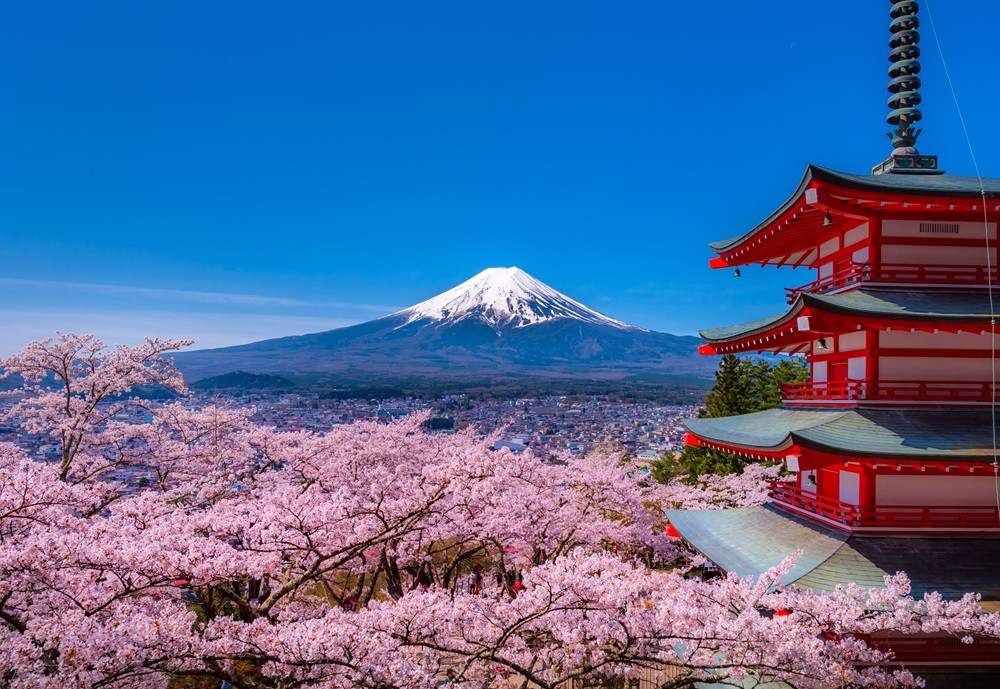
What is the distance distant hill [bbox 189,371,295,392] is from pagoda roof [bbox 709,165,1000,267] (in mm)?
51080

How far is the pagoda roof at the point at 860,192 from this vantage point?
7062 millimetres

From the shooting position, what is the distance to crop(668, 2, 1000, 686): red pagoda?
21.5 feet

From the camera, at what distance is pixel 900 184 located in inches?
295

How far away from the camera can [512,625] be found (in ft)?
18.0

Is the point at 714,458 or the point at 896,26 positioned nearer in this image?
the point at 896,26

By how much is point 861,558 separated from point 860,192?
4.48m

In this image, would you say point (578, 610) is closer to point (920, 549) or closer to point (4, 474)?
point (920, 549)

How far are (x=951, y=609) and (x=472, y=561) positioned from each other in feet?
36.7

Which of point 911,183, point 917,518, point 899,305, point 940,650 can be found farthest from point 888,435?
point 911,183

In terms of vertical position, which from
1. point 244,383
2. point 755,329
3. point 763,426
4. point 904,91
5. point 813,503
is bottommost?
point 244,383

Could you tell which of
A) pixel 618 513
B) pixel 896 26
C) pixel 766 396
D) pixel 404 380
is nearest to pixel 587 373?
pixel 404 380

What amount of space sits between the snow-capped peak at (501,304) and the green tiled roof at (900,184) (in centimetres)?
10991


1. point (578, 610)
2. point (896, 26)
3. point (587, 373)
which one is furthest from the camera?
point (587, 373)

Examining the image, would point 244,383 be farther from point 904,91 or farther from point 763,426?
point 904,91
